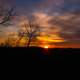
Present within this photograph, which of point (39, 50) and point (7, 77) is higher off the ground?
point (39, 50)

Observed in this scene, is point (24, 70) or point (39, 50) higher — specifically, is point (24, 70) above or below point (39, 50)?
below

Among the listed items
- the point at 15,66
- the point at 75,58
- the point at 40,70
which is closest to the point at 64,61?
the point at 75,58

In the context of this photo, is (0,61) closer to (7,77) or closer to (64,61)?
(7,77)

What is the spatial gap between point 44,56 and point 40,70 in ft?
9.24

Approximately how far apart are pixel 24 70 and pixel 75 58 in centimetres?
520

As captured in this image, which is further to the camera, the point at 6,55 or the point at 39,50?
the point at 39,50

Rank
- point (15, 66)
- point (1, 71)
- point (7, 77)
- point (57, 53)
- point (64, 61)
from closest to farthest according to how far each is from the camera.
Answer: point (7, 77)
point (1, 71)
point (15, 66)
point (64, 61)
point (57, 53)

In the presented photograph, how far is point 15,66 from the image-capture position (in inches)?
659

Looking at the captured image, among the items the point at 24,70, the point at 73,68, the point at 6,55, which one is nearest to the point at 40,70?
the point at 24,70

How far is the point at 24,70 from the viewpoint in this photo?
16000mm

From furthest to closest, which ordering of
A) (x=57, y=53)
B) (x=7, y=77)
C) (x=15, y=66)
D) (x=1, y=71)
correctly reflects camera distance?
(x=57, y=53), (x=15, y=66), (x=1, y=71), (x=7, y=77)

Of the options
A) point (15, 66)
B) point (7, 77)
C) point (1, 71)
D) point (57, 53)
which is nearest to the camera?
point (7, 77)

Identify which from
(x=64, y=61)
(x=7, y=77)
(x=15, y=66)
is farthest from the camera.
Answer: (x=64, y=61)

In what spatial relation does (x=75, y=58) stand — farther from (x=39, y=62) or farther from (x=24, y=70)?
(x=24, y=70)
